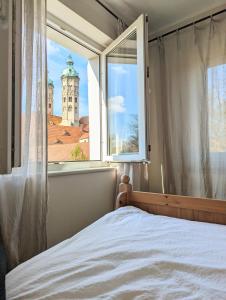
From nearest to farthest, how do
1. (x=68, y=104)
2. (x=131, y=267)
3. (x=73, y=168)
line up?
(x=131, y=267), (x=73, y=168), (x=68, y=104)

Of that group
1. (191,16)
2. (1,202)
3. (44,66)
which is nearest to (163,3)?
(191,16)

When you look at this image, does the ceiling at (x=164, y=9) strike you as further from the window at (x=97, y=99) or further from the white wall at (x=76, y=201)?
the white wall at (x=76, y=201)

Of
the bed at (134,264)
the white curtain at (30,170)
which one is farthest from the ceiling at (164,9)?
the bed at (134,264)

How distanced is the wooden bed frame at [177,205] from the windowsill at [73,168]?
391mm

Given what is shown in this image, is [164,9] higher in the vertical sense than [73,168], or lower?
higher

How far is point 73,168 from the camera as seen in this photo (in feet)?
6.31

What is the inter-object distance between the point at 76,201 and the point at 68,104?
897 mm

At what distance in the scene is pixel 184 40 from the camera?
2.31 m

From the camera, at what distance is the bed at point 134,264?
673 millimetres

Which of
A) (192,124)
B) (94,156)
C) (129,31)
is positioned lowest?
(94,156)

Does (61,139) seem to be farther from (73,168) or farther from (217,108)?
(217,108)

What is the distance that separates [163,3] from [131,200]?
1864mm

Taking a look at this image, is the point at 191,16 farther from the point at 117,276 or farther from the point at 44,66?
the point at 117,276

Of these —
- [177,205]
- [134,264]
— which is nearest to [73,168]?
[177,205]
